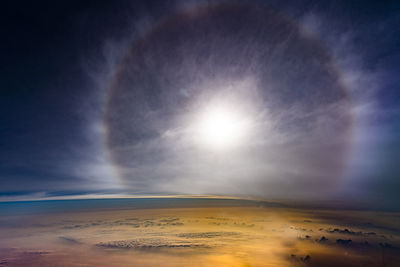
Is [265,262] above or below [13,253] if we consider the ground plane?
above

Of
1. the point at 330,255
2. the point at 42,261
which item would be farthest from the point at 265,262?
the point at 42,261

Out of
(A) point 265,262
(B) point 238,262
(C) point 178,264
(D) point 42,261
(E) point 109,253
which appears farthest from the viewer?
(E) point 109,253

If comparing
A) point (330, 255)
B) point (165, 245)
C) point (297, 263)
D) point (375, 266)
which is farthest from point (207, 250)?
point (375, 266)

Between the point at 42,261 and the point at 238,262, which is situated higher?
the point at 238,262

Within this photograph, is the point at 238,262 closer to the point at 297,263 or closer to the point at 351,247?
the point at 297,263

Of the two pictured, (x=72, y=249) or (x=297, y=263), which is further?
(x=72, y=249)

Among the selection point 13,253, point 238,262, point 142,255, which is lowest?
point 13,253

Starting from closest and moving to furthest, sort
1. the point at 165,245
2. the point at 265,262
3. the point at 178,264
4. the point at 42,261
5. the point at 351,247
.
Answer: the point at 265,262, the point at 178,264, the point at 42,261, the point at 351,247, the point at 165,245

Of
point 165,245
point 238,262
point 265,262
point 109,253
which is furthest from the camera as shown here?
point 165,245

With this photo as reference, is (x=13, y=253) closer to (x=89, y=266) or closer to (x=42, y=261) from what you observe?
(x=42, y=261)
